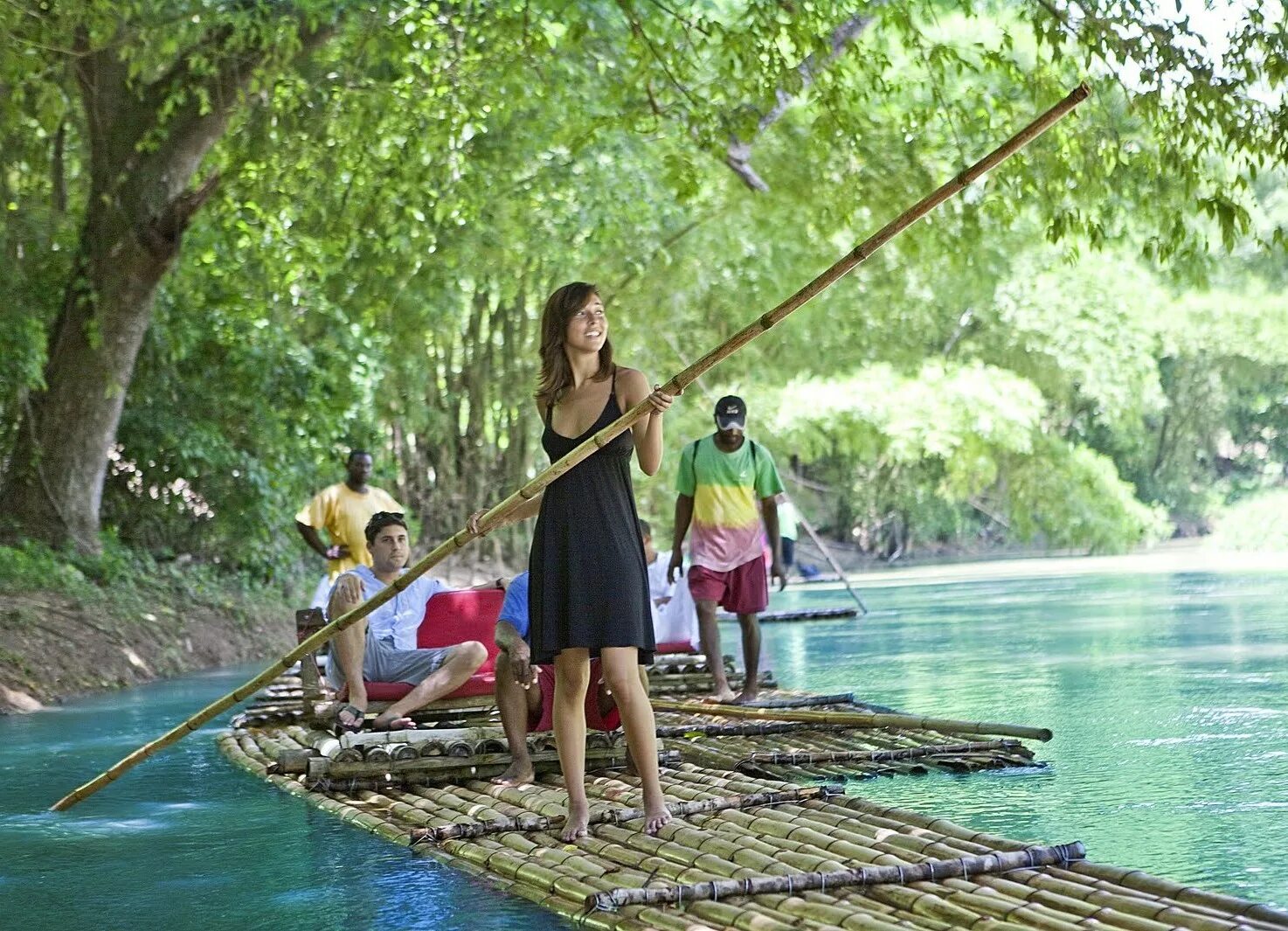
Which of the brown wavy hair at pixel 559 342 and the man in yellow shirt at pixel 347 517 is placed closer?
the brown wavy hair at pixel 559 342

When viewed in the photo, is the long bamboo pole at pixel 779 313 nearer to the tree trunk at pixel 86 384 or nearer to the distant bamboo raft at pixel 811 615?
the tree trunk at pixel 86 384

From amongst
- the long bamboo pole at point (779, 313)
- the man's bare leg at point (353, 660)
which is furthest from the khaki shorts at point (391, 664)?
the long bamboo pole at point (779, 313)

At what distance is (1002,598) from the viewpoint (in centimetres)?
2127

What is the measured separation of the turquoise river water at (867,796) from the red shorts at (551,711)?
1064 mm

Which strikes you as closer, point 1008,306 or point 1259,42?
point 1259,42

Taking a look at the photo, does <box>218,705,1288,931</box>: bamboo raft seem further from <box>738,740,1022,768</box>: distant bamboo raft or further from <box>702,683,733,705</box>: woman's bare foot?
<box>702,683,733,705</box>: woman's bare foot

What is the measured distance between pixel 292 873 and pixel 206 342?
13017mm

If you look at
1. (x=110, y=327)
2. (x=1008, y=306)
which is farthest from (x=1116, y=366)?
(x=110, y=327)

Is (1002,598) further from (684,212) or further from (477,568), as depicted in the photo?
(477,568)

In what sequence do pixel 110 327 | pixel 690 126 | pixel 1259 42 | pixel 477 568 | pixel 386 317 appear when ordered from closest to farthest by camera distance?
1. pixel 1259 42
2. pixel 690 126
3. pixel 110 327
4. pixel 386 317
5. pixel 477 568

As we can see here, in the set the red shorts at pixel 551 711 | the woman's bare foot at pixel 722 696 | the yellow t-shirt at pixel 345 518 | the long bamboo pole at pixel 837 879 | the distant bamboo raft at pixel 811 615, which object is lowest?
the long bamboo pole at pixel 837 879

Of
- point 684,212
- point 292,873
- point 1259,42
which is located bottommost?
point 292,873

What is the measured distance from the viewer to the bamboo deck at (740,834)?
4.47 metres

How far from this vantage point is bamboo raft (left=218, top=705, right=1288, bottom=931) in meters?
4.42
